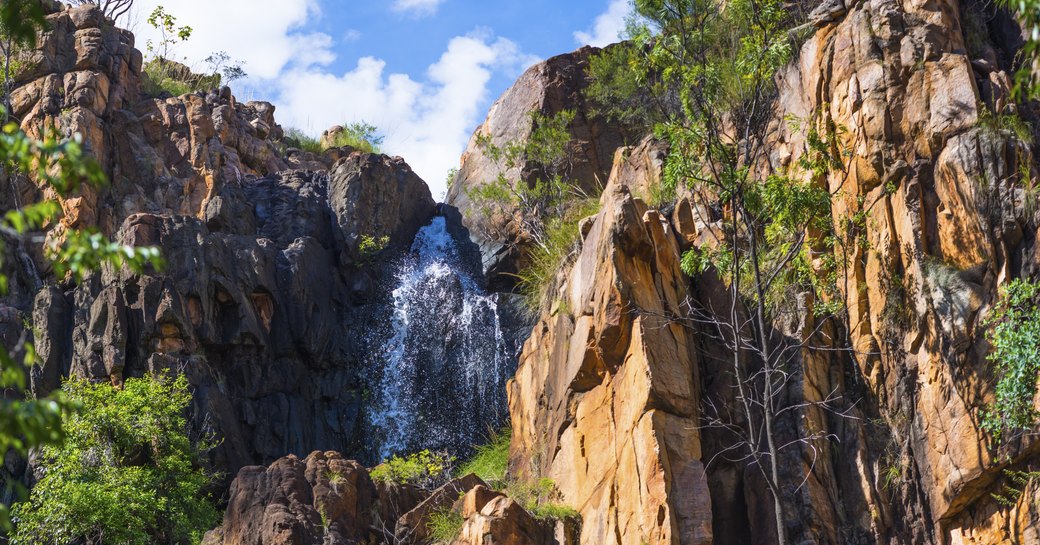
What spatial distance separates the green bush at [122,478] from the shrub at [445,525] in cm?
553

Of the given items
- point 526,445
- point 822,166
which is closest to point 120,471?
point 526,445

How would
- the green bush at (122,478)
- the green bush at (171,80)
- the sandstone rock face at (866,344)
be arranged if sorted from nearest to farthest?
1. the sandstone rock face at (866,344)
2. the green bush at (122,478)
3. the green bush at (171,80)

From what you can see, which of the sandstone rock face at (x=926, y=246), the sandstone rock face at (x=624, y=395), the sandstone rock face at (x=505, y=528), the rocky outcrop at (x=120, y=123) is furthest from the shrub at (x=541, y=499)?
the rocky outcrop at (x=120, y=123)

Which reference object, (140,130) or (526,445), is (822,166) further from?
(140,130)

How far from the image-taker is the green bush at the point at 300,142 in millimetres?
44156

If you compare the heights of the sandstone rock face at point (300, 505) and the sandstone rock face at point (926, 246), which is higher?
the sandstone rock face at point (926, 246)

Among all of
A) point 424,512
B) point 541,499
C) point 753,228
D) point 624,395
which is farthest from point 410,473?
point 753,228

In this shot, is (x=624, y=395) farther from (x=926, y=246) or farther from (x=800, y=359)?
(x=926, y=246)

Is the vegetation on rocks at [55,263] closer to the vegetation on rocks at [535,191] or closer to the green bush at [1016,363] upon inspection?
the green bush at [1016,363]

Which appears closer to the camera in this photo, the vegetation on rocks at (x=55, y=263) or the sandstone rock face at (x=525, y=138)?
the vegetation on rocks at (x=55, y=263)

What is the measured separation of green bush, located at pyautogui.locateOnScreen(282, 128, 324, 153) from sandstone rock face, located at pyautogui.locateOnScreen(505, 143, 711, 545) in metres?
25.4

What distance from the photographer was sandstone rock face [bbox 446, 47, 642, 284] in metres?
32.9

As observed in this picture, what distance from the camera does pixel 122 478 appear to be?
1994cm

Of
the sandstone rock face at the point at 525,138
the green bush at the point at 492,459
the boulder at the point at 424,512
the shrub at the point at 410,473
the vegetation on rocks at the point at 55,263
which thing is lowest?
the vegetation on rocks at the point at 55,263
